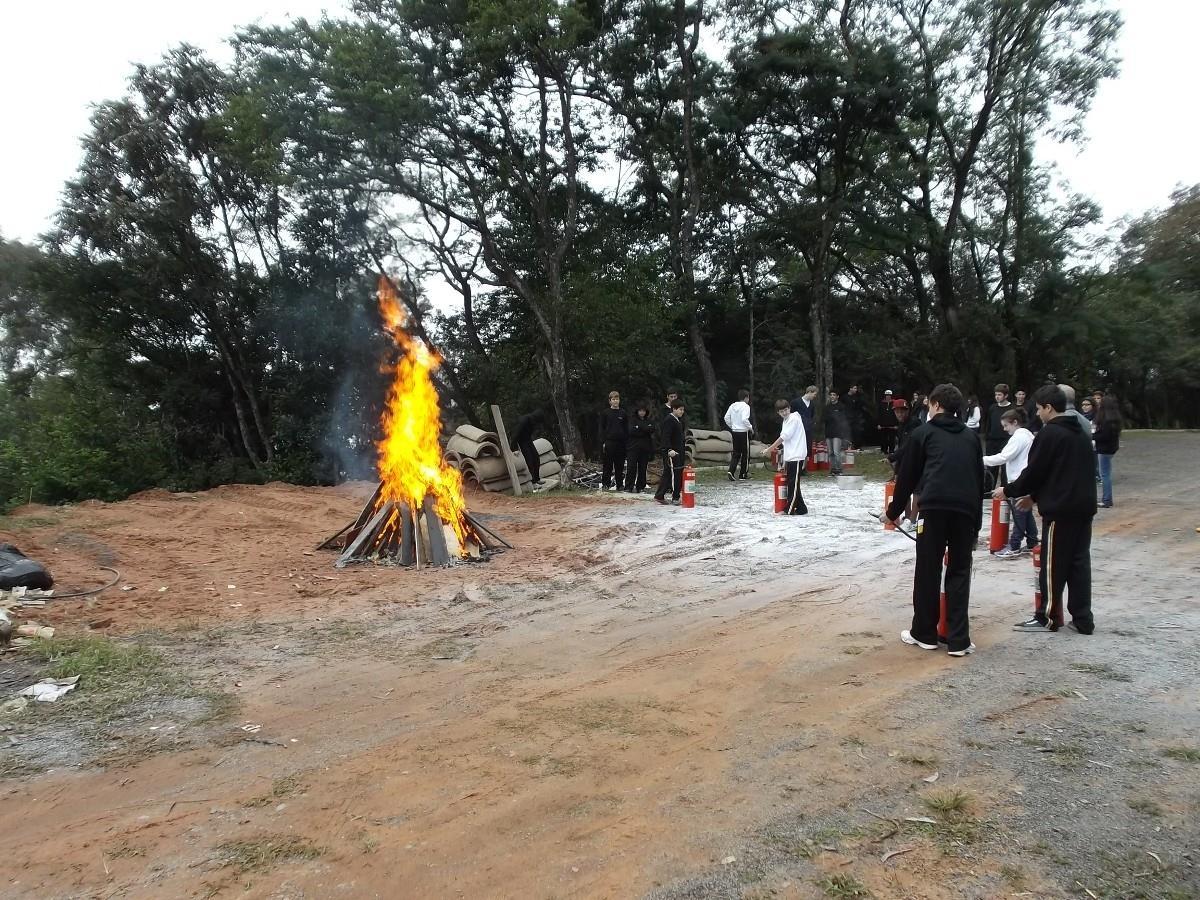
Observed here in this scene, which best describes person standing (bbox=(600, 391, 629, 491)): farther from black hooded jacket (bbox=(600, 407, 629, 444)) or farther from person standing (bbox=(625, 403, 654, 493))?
person standing (bbox=(625, 403, 654, 493))

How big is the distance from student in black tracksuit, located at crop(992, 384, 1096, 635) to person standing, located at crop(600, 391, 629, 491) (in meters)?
10.0

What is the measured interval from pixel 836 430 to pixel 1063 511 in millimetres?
13088

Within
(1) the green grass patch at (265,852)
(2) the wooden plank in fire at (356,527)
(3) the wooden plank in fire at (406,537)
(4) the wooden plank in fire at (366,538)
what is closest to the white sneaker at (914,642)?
(1) the green grass patch at (265,852)

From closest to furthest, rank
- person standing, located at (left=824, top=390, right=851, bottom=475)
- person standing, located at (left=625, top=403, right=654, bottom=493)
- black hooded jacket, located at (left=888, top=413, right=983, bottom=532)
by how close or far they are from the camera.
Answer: black hooded jacket, located at (left=888, top=413, right=983, bottom=532) < person standing, located at (left=625, top=403, right=654, bottom=493) < person standing, located at (left=824, top=390, right=851, bottom=475)

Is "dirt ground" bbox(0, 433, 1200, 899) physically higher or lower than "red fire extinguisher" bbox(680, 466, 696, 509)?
lower

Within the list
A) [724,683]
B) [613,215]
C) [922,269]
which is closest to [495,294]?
[613,215]

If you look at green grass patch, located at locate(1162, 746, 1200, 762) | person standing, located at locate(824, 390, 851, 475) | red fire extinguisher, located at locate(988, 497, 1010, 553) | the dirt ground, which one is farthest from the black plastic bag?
person standing, located at locate(824, 390, 851, 475)

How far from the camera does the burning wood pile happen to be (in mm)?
9695

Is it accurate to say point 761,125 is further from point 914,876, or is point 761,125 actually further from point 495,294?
point 914,876

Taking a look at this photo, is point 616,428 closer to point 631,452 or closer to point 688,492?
point 631,452

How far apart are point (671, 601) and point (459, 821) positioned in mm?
4161

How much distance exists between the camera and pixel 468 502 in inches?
606

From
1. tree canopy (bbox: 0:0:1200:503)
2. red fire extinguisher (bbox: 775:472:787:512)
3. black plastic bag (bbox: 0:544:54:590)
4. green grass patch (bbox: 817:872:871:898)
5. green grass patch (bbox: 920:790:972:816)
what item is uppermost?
tree canopy (bbox: 0:0:1200:503)

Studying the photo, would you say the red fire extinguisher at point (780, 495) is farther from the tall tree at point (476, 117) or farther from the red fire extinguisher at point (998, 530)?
the tall tree at point (476, 117)
